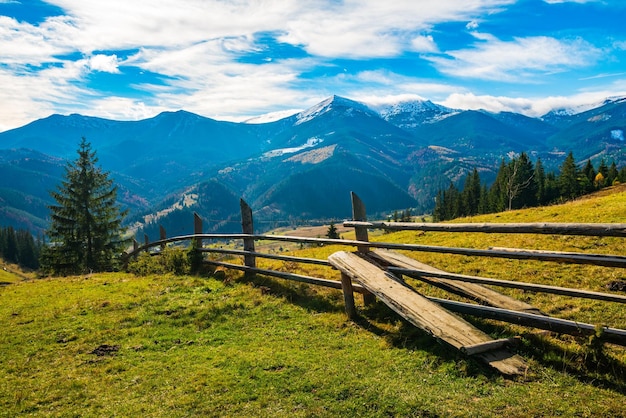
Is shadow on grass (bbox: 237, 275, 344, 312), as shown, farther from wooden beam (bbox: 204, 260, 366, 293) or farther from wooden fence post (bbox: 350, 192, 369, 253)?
wooden fence post (bbox: 350, 192, 369, 253)

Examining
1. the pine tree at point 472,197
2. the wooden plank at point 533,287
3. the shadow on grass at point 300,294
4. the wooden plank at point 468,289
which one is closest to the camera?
the wooden plank at point 533,287

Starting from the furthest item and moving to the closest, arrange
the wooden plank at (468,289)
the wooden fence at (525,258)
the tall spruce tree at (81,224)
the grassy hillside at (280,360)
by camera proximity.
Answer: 1. the tall spruce tree at (81,224)
2. the wooden plank at (468,289)
3. the wooden fence at (525,258)
4. the grassy hillside at (280,360)

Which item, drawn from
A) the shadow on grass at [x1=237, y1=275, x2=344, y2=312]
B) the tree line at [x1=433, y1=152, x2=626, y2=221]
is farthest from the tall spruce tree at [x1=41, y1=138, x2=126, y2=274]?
the tree line at [x1=433, y1=152, x2=626, y2=221]

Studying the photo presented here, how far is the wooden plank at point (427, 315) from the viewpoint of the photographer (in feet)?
19.9

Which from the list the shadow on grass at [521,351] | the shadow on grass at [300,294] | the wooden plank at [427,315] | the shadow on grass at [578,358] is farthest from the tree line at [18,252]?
the shadow on grass at [578,358]

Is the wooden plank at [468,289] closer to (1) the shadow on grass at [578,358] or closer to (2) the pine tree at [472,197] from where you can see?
(1) the shadow on grass at [578,358]

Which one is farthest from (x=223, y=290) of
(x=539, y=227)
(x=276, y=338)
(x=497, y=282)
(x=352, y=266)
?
(x=539, y=227)

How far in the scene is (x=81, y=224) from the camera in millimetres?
32219

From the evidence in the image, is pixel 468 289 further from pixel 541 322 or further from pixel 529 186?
pixel 529 186

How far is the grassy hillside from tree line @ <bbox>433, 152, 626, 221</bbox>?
5639 centimetres

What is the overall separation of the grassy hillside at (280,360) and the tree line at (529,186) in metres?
56.4

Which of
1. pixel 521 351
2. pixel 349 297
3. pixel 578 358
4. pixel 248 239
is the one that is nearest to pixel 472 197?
pixel 248 239

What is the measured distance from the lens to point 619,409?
16.3ft

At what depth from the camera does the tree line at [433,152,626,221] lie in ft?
217
